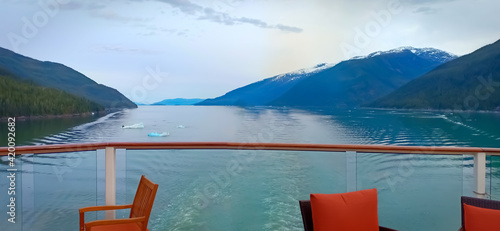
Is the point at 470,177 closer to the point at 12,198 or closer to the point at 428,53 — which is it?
the point at 12,198

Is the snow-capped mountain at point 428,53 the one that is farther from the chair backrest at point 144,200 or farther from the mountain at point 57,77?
the chair backrest at point 144,200

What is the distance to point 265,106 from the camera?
30094 millimetres

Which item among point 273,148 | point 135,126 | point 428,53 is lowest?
point 135,126

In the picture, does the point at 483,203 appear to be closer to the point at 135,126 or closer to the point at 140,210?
the point at 140,210

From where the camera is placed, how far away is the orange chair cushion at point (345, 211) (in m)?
2.14

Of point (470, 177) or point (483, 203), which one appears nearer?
point (483, 203)

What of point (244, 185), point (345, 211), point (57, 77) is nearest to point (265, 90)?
point (57, 77)

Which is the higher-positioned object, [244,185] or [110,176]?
[110,176]

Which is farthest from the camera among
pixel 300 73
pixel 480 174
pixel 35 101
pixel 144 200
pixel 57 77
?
pixel 300 73

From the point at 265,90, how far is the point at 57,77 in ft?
46.4

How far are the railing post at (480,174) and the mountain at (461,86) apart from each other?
27.1 metres

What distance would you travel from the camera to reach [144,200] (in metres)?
2.33

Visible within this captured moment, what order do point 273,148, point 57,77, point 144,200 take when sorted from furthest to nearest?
1. point 57,77
2. point 273,148
3. point 144,200

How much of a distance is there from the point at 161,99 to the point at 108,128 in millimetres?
9563
